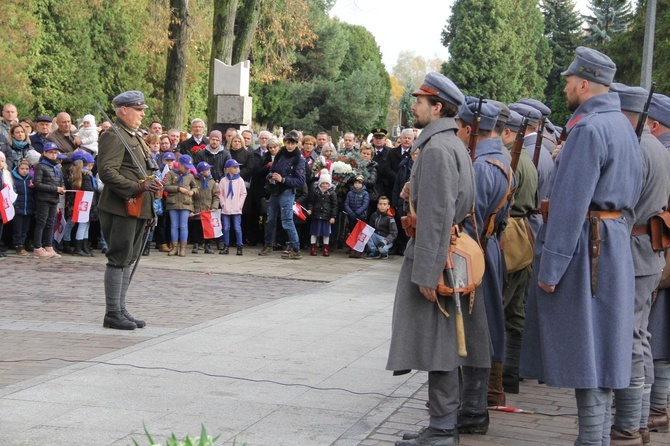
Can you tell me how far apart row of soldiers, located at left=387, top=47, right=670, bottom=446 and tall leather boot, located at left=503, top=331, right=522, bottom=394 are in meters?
1.01

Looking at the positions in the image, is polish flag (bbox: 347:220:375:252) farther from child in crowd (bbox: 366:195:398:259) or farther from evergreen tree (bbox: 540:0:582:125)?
evergreen tree (bbox: 540:0:582:125)

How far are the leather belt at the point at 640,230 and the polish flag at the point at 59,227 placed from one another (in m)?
10.5

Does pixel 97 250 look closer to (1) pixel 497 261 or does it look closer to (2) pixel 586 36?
(1) pixel 497 261

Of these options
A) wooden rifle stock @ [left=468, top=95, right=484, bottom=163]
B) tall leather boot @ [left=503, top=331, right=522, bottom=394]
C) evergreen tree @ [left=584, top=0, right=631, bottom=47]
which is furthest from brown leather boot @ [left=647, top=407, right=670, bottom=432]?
evergreen tree @ [left=584, top=0, right=631, bottom=47]

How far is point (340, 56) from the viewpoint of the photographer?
68.3 meters

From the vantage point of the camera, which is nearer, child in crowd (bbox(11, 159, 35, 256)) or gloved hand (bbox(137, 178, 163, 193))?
gloved hand (bbox(137, 178, 163, 193))

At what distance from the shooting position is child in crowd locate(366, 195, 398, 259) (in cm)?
1606

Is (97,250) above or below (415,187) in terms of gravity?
below

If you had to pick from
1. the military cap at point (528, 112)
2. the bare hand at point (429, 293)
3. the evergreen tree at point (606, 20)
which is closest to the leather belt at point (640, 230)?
the bare hand at point (429, 293)

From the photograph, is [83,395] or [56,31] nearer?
[83,395]

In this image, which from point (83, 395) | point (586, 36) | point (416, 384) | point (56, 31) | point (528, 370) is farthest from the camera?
point (586, 36)

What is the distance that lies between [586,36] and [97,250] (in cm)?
6020

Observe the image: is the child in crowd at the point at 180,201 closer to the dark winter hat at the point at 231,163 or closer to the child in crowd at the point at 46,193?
the dark winter hat at the point at 231,163

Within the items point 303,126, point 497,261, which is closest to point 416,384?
point 497,261
